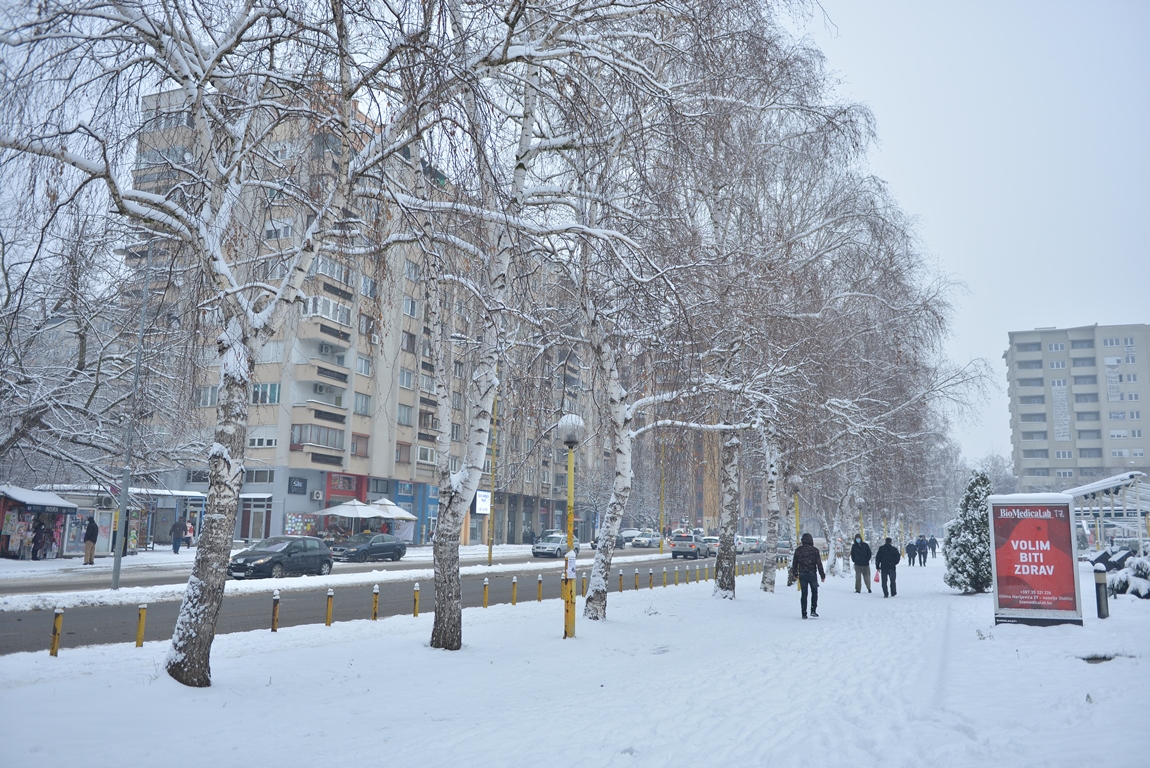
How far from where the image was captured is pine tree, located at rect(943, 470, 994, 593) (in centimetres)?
2542

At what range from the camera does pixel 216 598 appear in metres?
8.51

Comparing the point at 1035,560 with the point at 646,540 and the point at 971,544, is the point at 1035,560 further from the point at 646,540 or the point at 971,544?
the point at 646,540

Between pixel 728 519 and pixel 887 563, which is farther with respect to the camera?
pixel 887 563

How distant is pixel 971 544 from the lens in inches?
1011

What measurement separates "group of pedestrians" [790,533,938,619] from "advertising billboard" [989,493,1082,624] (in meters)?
3.58

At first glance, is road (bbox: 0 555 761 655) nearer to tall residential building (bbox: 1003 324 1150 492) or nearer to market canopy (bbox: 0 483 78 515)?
market canopy (bbox: 0 483 78 515)

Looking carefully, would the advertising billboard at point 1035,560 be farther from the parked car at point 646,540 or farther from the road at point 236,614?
the parked car at point 646,540

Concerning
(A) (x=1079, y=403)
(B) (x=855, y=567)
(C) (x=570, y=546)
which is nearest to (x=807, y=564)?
(C) (x=570, y=546)

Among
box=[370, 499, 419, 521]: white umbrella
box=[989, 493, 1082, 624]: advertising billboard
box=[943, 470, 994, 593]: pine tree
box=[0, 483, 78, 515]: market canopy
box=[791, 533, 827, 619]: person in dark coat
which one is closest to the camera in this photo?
box=[989, 493, 1082, 624]: advertising billboard

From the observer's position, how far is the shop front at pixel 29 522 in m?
31.3

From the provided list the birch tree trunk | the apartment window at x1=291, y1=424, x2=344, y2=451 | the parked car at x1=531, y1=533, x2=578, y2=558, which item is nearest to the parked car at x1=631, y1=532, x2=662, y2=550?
the parked car at x1=531, y1=533, x2=578, y2=558

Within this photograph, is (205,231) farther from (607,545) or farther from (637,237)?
(607,545)

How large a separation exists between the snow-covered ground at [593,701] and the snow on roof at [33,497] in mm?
22282

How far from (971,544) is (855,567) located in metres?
3.52
